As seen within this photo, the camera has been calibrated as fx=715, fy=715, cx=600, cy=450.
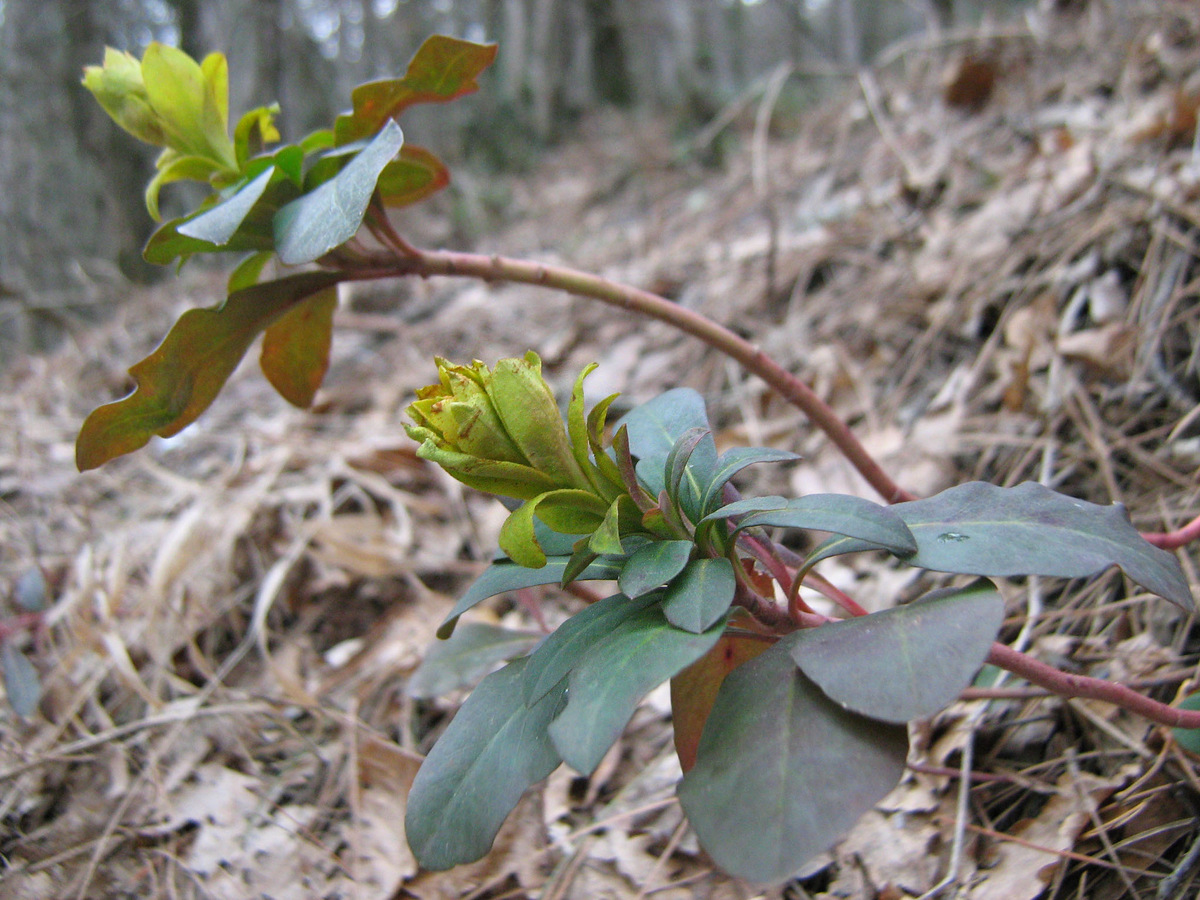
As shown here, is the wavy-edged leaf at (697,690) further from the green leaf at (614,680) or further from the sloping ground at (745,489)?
the sloping ground at (745,489)

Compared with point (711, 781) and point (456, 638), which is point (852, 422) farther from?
point (711, 781)

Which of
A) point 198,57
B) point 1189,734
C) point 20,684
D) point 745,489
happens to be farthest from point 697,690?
point 198,57

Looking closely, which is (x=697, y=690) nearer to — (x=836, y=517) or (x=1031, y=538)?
(x=836, y=517)

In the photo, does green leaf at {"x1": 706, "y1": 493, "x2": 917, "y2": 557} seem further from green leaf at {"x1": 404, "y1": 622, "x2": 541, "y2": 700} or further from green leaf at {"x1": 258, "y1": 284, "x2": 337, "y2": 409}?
green leaf at {"x1": 258, "y1": 284, "x2": 337, "y2": 409}

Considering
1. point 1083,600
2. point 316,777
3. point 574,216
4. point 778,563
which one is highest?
point 574,216

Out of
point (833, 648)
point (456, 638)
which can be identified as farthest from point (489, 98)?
point (833, 648)

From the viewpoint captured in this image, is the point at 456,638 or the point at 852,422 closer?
the point at 456,638
